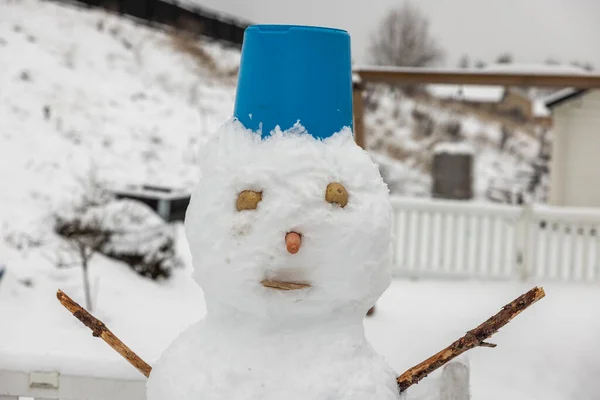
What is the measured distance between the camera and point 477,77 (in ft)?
15.0

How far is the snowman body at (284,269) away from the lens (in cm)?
131

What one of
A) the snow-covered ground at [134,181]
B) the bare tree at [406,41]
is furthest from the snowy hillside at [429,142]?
the bare tree at [406,41]

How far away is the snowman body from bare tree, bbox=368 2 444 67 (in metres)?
4.55

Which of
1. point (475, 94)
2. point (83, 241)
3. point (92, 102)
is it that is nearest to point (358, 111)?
point (83, 241)

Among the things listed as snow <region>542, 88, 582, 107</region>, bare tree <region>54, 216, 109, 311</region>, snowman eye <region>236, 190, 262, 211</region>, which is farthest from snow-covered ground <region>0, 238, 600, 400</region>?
snow <region>542, 88, 582, 107</region>

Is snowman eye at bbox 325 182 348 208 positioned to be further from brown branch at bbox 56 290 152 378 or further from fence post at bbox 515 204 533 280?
fence post at bbox 515 204 533 280

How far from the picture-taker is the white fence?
532cm

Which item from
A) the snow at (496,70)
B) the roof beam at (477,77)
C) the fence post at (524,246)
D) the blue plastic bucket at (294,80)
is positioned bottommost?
the fence post at (524,246)

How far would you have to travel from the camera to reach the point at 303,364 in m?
1.34

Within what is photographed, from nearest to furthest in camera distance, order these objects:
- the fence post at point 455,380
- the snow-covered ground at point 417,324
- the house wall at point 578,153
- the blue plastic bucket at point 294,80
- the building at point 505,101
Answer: the blue plastic bucket at point 294,80 → the fence post at point 455,380 → the snow-covered ground at point 417,324 → the house wall at point 578,153 → the building at point 505,101

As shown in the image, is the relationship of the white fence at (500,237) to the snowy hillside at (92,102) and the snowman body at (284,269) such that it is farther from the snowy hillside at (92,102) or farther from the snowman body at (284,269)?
the snowman body at (284,269)

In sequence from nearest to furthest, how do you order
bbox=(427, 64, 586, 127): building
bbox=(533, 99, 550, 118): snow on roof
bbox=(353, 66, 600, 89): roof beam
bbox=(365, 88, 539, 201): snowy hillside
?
1. bbox=(353, 66, 600, 89): roof beam
2. bbox=(365, 88, 539, 201): snowy hillside
3. bbox=(533, 99, 550, 118): snow on roof
4. bbox=(427, 64, 586, 127): building

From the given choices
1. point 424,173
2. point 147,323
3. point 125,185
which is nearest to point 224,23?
point 424,173

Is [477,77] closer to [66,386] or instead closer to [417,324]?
[417,324]
